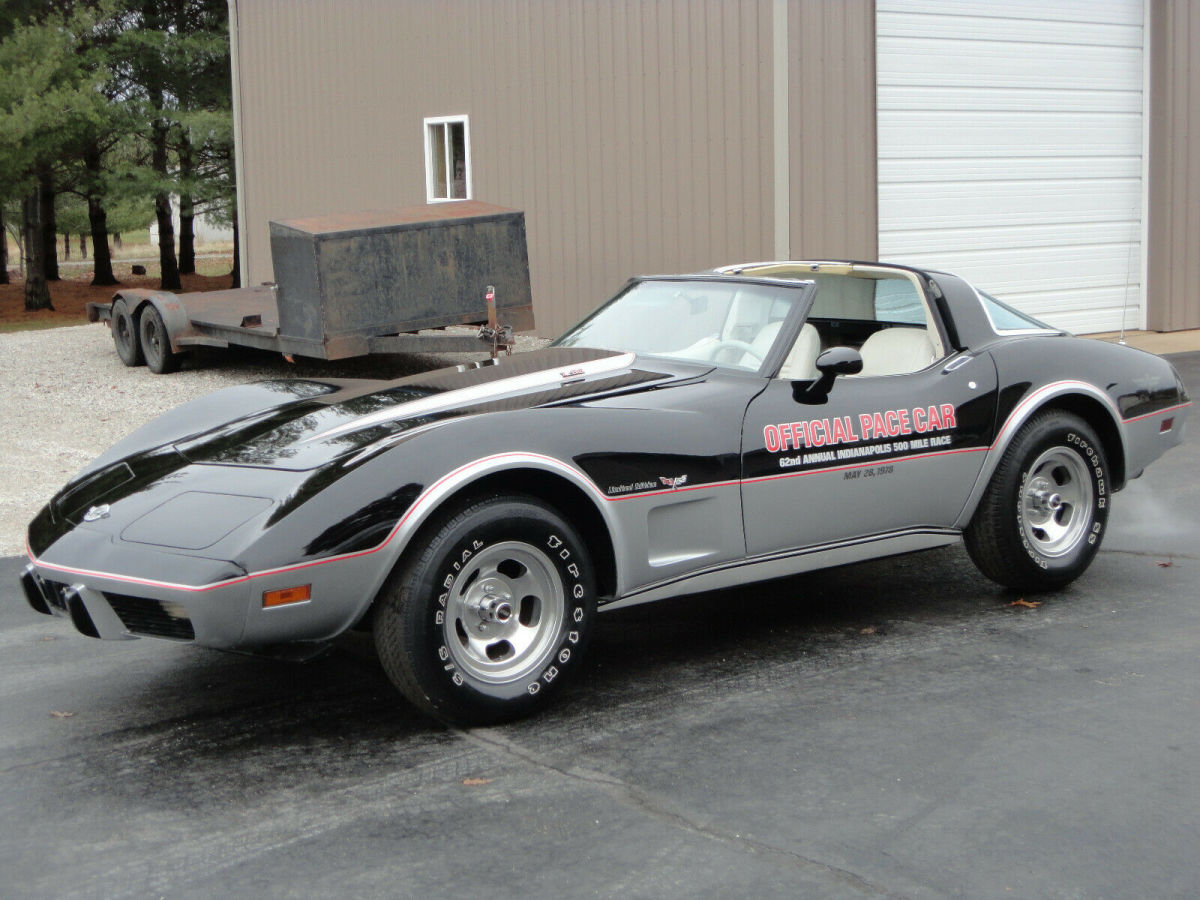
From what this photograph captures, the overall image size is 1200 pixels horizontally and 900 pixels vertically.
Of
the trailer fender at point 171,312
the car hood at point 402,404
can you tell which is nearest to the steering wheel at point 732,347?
the car hood at point 402,404

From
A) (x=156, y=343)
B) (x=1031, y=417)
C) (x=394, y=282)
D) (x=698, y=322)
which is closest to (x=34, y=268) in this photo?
(x=156, y=343)

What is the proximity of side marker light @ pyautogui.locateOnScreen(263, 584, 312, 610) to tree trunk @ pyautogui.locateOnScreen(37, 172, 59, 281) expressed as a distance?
93.0 feet

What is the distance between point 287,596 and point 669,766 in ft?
4.06

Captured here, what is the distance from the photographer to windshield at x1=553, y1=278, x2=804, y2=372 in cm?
548

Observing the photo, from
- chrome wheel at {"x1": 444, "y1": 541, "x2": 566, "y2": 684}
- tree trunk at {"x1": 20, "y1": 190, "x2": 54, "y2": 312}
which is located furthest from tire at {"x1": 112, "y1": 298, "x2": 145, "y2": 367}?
tree trunk at {"x1": 20, "y1": 190, "x2": 54, "y2": 312}

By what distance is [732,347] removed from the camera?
5.49m

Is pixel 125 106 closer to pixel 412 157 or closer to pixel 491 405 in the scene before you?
pixel 412 157

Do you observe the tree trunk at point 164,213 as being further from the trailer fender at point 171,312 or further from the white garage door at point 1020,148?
the white garage door at point 1020,148

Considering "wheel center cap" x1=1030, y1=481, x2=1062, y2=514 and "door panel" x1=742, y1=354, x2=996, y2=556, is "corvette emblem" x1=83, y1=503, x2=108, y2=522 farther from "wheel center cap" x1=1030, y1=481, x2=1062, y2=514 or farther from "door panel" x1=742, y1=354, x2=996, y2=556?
"wheel center cap" x1=1030, y1=481, x2=1062, y2=514

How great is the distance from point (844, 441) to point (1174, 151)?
42.8 ft

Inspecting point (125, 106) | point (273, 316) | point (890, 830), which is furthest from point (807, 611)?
point (125, 106)

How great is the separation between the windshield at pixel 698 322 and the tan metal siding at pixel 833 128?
26.6 feet

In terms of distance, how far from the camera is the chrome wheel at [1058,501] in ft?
19.7

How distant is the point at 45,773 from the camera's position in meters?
4.19
